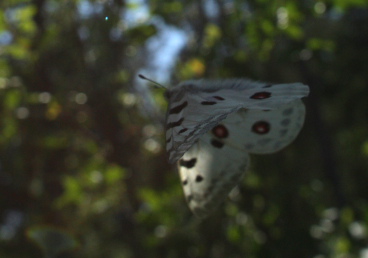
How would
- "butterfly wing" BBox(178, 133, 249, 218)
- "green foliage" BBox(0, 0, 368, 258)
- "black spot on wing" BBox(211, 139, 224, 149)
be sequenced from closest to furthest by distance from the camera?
1. "butterfly wing" BBox(178, 133, 249, 218)
2. "black spot on wing" BBox(211, 139, 224, 149)
3. "green foliage" BBox(0, 0, 368, 258)

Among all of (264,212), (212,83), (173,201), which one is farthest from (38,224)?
(212,83)

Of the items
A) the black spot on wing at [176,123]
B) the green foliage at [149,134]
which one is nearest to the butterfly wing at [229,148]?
the black spot on wing at [176,123]

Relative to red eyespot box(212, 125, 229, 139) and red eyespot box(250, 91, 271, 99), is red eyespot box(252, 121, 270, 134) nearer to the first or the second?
red eyespot box(212, 125, 229, 139)

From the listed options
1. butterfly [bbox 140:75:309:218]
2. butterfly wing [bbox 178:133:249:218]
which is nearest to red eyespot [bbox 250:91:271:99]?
butterfly [bbox 140:75:309:218]

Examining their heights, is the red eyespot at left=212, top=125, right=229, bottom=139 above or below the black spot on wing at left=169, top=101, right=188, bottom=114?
below

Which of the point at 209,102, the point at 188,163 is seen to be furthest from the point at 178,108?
the point at 188,163

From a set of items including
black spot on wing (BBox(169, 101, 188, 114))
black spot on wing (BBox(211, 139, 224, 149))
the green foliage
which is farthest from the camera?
the green foliage

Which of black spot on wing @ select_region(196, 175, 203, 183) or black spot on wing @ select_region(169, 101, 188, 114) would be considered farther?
black spot on wing @ select_region(196, 175, 203, 183)

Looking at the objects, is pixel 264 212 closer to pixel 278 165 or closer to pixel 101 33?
pixel 278 165

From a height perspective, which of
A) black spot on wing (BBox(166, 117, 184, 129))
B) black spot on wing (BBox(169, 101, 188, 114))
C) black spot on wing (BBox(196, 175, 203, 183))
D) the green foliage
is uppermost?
black spot on wing (BBox(166, 117, 184, 129))
